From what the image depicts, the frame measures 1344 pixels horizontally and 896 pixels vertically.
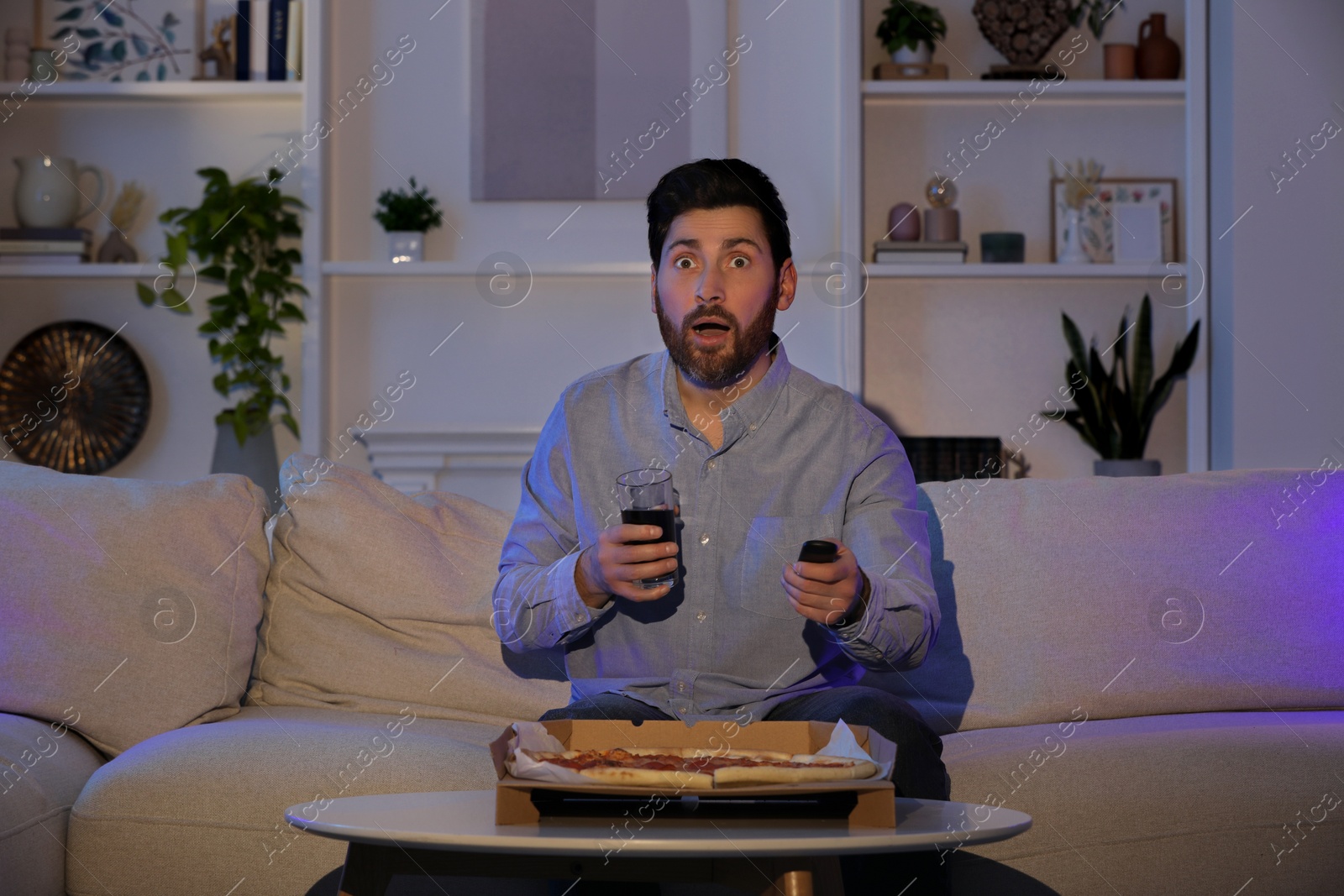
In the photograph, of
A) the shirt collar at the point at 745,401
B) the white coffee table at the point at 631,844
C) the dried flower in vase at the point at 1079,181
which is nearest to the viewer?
the white coffee table at the point at 631,844

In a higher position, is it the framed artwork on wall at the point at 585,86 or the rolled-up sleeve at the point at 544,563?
the framed artwork on wall at the point at 585,86

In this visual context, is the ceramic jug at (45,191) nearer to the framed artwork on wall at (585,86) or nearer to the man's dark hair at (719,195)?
the framed artwork on wall at (585,86)

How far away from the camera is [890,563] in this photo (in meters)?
1.79

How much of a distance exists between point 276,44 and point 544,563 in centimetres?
249

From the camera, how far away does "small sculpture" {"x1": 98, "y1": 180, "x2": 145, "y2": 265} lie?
3.82 m

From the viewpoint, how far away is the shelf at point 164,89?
375 cm

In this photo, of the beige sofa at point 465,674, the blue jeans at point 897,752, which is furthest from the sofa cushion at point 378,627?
the blue jeans at point 897,752

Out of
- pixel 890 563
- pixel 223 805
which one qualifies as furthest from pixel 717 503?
→ pixel 223 805

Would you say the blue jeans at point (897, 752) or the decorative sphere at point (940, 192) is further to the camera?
the decorative sphere at point (940, 192)

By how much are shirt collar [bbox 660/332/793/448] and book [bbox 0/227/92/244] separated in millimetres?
2472

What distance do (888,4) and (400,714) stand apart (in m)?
2.75

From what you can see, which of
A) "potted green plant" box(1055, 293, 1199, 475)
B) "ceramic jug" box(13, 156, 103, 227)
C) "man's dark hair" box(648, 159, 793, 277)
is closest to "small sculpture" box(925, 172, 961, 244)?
"potted green plant" box(1055, 293, 1199, 475)

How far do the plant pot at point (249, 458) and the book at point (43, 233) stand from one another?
69 cm

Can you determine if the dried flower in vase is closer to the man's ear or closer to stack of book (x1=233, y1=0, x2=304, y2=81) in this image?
the man's ear
